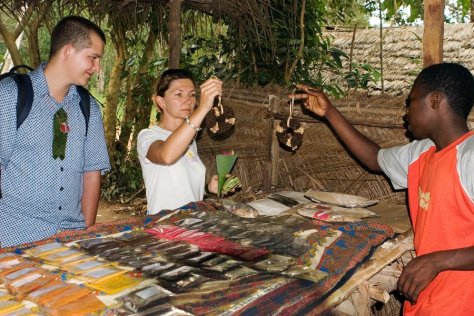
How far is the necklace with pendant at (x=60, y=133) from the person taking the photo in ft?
7.09

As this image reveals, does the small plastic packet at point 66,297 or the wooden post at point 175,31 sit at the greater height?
the wooden post at point 175,31

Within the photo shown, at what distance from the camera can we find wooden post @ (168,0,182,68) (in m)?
4.02

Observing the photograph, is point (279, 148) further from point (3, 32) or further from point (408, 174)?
point (3, 32)

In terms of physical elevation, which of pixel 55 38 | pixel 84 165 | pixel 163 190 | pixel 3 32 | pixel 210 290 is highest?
pixel 3 32

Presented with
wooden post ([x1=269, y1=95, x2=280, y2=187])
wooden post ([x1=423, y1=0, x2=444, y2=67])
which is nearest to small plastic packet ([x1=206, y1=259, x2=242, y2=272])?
wooden post ([x1=423, y1=0, x2=444, y2=67])

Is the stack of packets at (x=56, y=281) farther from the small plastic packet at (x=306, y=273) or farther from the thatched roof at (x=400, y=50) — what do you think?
the thatched roof at (x=400, y=50)

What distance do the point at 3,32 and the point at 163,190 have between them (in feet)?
17.4

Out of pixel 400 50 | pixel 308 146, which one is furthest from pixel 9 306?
pixel 400 50

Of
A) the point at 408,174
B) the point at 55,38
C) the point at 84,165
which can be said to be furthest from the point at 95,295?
the point at 408,174

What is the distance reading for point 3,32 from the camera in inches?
261

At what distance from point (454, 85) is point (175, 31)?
8.79 ft

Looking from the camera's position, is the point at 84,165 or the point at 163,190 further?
the point at 163,190

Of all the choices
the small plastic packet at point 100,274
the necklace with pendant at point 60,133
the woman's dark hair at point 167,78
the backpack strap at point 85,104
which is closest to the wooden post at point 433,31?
the woman's dark hair at point 167,78

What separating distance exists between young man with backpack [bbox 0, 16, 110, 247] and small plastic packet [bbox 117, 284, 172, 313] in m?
0.90
